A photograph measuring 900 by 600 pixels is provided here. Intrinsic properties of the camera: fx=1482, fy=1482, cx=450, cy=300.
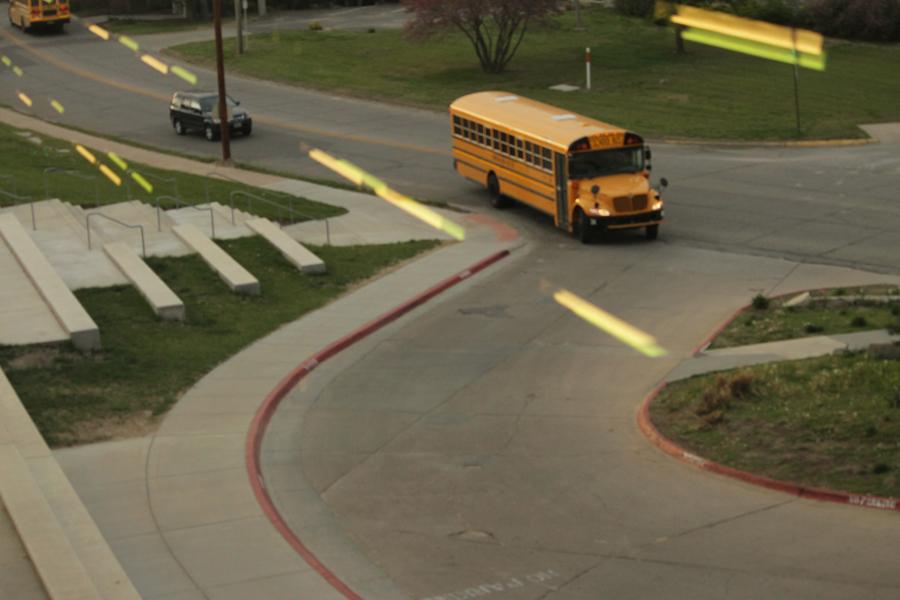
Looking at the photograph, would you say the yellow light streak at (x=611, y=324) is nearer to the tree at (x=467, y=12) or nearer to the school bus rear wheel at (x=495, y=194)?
the school bus rear wheel at (x=495, y=194)

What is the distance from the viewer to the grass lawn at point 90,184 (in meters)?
39.5

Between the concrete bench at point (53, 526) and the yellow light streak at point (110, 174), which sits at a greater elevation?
the concrete bench at point (53, 526)

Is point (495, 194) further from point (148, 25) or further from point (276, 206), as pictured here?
point (148, 25)

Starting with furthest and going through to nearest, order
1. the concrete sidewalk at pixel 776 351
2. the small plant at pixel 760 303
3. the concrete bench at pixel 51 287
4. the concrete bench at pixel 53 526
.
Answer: the small plant at pixel 760 303
the concrete bench at pixel 51 287
the concrete sidewalk at pixel 776 351
the concrete bench at pixel 53 526

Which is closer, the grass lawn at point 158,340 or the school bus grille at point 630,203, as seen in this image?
the grass lawn at point 158,340

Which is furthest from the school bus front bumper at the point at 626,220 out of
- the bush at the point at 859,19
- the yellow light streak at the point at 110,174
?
the bush at the point at 859,19

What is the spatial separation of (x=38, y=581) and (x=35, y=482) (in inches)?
107

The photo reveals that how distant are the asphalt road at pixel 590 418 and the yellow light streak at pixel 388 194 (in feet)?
2.45

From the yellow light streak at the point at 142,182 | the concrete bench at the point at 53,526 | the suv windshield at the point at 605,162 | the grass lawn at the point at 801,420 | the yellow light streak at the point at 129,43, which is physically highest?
the suv windshield at the point at 605,162

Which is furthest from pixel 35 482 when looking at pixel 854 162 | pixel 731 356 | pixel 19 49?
pixel 19 49

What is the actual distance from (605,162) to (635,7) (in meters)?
41.9

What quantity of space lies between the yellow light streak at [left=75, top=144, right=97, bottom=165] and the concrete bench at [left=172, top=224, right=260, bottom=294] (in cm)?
1273

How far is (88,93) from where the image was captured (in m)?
61.7

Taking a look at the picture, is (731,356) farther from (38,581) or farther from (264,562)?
(38,581)
